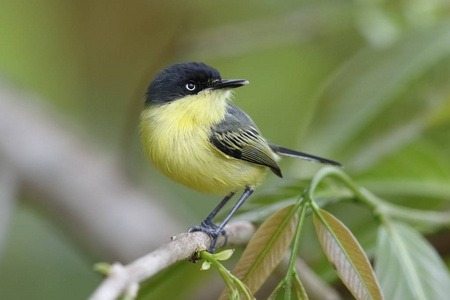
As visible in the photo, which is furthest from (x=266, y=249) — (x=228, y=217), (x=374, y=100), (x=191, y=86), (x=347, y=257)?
(x=374, y=100)

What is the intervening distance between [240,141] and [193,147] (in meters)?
0.17

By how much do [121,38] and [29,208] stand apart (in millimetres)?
1048

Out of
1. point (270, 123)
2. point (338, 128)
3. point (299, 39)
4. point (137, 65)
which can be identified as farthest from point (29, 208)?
point (338, 128)

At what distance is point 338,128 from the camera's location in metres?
2.34

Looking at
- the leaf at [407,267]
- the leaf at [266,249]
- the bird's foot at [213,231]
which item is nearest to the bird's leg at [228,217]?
the bird's foot at [213,231]

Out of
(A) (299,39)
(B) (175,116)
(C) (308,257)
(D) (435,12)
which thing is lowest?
(B) (175,116)

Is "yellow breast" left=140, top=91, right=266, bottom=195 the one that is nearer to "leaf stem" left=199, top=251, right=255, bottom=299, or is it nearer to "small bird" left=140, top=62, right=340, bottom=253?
"small bird" left=140, top=62, right=340, bottom=253

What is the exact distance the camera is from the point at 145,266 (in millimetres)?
981

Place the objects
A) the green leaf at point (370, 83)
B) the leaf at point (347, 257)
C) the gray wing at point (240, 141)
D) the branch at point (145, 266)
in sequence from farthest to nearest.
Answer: the green leaf at point (370, 83) < the gray wing at point (240, 141) < the leaf at point (347, 257) < the branch at point (145, 266)

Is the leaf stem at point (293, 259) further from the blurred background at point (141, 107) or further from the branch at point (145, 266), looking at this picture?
the blurred background at point (141, 107)

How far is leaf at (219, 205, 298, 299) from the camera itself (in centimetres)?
136

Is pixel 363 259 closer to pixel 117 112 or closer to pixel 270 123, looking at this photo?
pixel 270 123

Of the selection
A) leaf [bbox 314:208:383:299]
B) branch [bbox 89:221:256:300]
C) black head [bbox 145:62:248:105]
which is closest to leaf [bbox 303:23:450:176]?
black head [bbox 145:62:248:105]

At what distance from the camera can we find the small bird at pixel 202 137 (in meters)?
1.76
